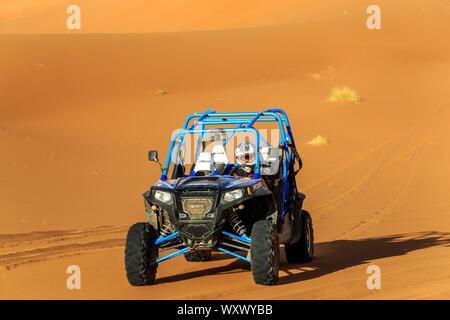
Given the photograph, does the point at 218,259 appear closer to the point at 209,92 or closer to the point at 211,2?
the point at 209,92

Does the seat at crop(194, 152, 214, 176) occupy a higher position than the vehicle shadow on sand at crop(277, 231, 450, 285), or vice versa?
the seat at crop(194, 152, 214, 176)

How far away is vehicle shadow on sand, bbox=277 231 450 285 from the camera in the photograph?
10439mm

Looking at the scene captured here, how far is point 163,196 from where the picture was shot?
369 inches

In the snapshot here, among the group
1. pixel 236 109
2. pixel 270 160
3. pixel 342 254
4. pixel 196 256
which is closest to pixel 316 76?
pixel 236 109

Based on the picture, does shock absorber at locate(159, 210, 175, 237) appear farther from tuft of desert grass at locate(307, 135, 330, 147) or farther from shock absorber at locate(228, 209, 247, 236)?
tuft of desert grass at locate(307, 135, 330, 147)

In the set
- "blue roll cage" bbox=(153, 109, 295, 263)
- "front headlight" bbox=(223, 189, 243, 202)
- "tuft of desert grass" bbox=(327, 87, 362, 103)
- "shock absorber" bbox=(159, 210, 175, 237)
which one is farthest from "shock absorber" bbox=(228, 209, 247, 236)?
"tuft of desert grass" bbox=(327, 87, 362, 103)

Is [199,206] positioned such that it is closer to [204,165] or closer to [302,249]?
[204,165]

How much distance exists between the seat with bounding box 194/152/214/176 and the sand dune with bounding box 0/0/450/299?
1.35 meters

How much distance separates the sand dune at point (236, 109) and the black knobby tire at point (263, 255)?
18 centimetres

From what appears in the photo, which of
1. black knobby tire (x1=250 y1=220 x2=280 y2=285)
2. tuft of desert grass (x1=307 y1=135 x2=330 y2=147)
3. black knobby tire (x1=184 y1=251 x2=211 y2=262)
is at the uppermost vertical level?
tuft of desert grass (x1=307 y1=135 x2=330 y2=147)

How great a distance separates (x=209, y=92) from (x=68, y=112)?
5.96 metres

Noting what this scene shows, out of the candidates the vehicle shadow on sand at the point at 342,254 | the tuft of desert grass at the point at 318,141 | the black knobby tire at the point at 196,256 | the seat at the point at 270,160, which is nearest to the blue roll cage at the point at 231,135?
the seat at the point at 270,160

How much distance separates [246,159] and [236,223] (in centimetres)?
128

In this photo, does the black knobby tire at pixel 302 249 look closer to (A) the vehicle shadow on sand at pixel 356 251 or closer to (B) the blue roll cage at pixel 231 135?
(A) the vehicle shadow on sand at pixel 356 251
